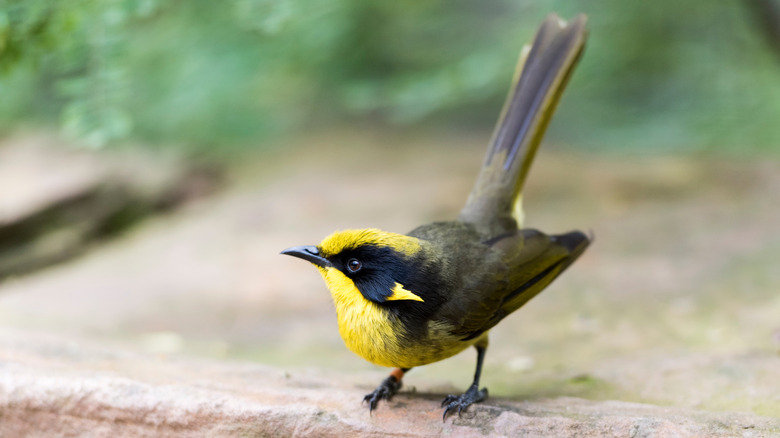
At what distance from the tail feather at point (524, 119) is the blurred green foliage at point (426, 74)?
2084mm

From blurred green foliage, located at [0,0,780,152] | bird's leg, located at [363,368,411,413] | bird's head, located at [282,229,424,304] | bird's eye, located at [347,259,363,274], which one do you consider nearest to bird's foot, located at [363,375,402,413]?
bird's leg, located at [363,368,411,413]

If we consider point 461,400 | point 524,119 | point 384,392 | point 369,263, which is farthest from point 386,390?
point 524,119

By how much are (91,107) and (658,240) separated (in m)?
4.49

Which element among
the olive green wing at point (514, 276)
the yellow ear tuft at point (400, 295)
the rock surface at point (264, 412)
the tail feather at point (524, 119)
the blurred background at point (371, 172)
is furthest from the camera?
the blurred background at point (371, 172)

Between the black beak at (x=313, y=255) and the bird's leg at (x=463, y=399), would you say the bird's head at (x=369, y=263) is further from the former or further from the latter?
the bird's leg at (x=463, y=399)

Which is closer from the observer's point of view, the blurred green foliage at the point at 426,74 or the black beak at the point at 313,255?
the black beak at the point at 313,255

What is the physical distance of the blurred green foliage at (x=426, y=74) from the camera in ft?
22.4

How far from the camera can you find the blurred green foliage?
6.84 m

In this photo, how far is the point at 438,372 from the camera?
A: 4480 mm

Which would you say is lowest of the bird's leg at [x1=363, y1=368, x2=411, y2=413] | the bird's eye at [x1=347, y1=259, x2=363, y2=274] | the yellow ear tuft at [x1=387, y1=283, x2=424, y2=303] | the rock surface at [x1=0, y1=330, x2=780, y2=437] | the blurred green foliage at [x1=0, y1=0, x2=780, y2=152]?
the rock surface at [x1=0, y1=330, x2=780, y2=437]

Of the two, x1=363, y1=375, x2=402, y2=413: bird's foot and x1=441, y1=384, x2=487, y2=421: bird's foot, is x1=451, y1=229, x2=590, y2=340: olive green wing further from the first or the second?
x1=363, y1=375, x2=402, y2=413: bird's foot

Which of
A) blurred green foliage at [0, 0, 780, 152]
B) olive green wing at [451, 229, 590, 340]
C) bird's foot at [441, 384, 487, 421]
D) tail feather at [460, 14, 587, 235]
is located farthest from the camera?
blurred green foliage at [0, 0, 780, 152]

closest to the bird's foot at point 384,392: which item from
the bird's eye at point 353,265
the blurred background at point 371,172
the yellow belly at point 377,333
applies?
the yellow belly at point 377,333

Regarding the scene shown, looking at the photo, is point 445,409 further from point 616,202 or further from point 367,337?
point 616,202
